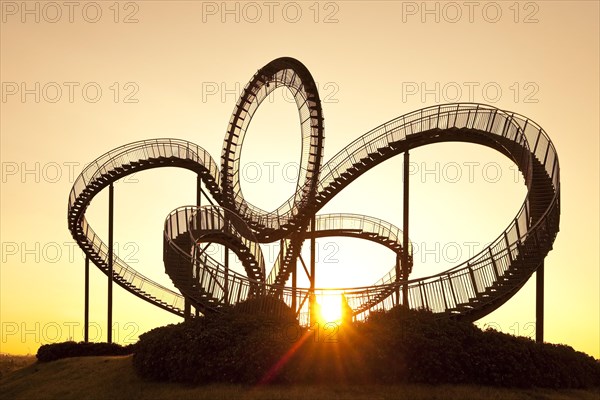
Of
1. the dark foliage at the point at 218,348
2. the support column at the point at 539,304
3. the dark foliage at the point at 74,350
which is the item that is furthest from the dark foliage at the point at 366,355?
the dark foliage at the point at 74,350

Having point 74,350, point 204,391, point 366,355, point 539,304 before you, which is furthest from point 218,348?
point 74,350

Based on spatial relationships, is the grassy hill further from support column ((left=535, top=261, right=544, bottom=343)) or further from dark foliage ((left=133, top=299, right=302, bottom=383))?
support column ((left=535, top=261, right=544, bottom=343))

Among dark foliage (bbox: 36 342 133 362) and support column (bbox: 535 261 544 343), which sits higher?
support column (bbox: 535 261 544 343)

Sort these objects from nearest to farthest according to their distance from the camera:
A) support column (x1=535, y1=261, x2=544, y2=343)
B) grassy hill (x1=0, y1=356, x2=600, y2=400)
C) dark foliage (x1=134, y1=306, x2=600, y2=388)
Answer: grassy hill (x1=0, y1=356, x2=600, y2=400) < dark foliage (x1=134, y1=306, x2=600, y2=388) < support column (x1=535, y1=261, x2=544, y2=343)

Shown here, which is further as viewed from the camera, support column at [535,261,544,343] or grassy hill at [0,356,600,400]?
support column at [535,261,544,343]

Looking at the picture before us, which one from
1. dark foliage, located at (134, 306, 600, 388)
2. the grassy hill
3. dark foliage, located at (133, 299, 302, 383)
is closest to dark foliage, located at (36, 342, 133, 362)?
the grassy hill

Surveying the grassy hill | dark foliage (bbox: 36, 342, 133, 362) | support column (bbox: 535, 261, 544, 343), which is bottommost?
the grassy hill

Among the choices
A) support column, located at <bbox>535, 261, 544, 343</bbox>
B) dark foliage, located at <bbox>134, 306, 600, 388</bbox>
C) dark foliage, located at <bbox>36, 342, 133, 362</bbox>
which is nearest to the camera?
dark foliage, located at <bbox>134, 306, 600, 388</bbox>

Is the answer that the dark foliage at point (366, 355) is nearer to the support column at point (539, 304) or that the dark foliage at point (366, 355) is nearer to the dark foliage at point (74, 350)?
the support column at point (539, 304)
